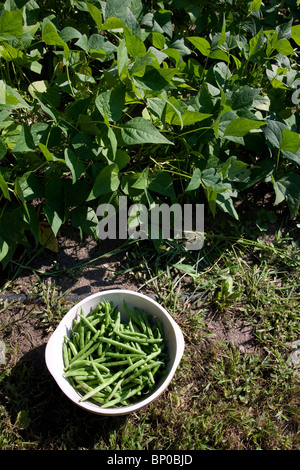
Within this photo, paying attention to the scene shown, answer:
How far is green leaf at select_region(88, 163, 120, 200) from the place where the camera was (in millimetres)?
1729

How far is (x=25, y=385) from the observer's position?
173 centimetres

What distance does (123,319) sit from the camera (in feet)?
5.95

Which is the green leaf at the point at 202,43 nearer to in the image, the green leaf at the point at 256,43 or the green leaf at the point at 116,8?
the green leaf at the point at 256,43

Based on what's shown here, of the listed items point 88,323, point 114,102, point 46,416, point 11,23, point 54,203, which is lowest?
point 46,416

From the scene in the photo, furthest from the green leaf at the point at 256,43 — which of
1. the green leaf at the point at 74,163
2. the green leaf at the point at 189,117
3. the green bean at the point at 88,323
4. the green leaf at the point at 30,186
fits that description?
the green bean at the point at 88,323

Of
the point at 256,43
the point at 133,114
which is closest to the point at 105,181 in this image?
the point at 133,114

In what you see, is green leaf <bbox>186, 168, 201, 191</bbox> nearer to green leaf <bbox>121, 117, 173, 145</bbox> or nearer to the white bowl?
green leaf <bbox>121, 117, 173, 145</bbox>

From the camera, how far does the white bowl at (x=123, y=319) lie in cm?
150

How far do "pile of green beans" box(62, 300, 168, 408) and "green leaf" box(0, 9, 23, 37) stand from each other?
43.0 inches

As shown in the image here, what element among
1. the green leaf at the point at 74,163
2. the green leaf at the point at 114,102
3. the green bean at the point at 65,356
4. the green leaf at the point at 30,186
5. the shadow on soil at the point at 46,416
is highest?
the green leaf at the point at 114,102

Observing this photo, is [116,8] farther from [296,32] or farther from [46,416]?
[46,416]

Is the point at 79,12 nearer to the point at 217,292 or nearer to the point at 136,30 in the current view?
the point at 136,30

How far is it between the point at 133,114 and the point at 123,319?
1085 millimetres
